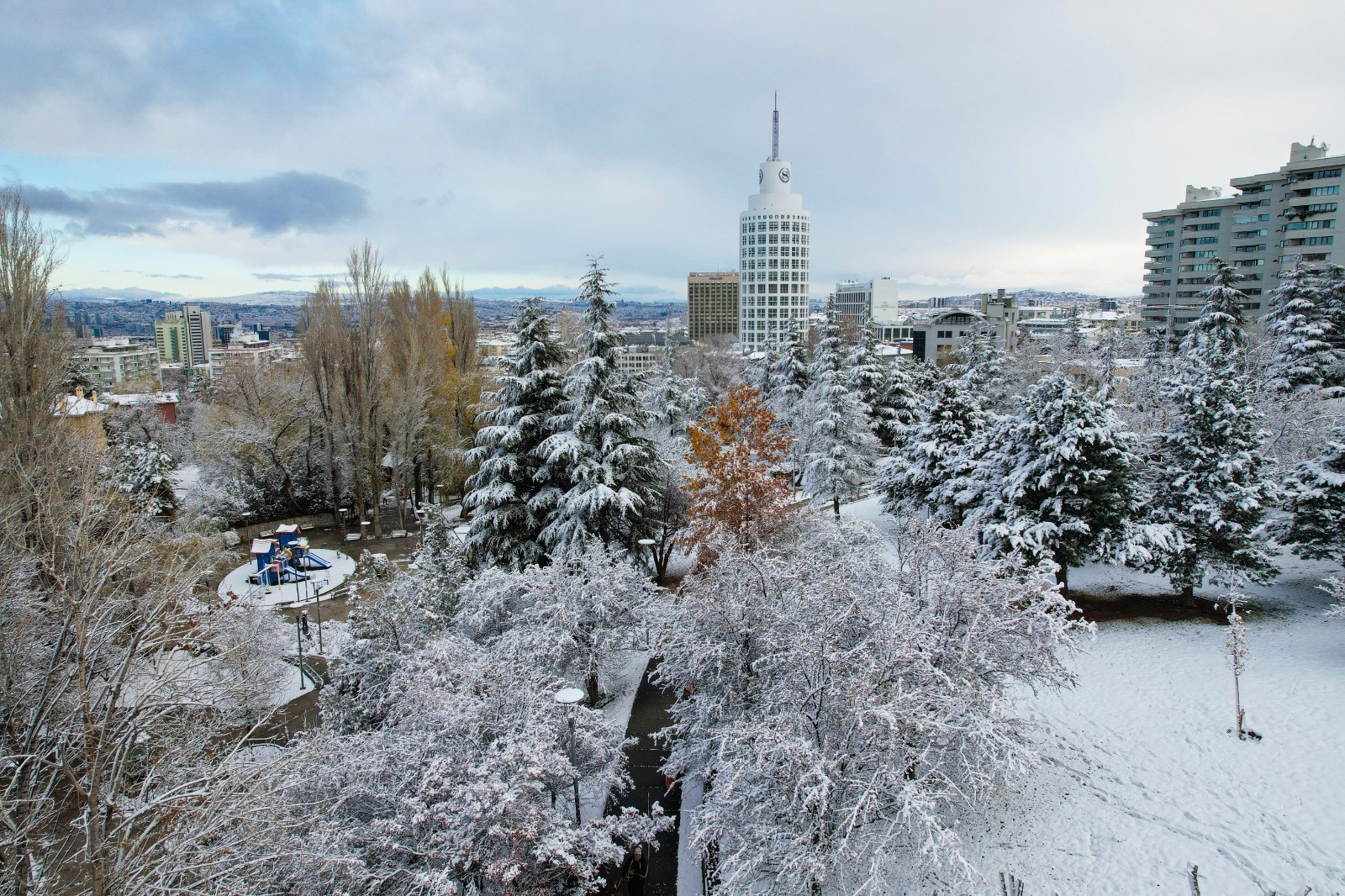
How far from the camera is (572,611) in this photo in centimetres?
1441

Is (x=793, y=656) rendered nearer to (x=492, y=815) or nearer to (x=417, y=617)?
(x=492, y=815)

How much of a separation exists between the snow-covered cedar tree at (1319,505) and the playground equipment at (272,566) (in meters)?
29.1

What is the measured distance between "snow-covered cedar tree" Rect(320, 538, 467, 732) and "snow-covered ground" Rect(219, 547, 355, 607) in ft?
25.7

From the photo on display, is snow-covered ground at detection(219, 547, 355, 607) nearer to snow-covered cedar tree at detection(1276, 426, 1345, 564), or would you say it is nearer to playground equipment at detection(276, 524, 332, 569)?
playground equipment at detection(276, 524, 332, 569)

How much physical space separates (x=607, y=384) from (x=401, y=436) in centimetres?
1399

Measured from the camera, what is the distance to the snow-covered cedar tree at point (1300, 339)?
2922 cm

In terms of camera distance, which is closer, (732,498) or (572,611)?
(572,611)

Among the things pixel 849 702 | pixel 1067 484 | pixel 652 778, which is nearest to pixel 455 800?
pixel 849 702

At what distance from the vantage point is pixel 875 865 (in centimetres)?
761

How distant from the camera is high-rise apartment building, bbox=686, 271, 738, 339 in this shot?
179375 millimetres

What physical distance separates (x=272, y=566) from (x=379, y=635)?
1222 centimetres

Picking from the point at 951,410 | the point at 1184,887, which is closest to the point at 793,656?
the point at 1184,887

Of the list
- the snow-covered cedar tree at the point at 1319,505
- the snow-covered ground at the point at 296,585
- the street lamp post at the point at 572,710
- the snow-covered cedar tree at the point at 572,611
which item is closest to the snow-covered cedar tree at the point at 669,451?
the snow-covered cedar tree at the point at 572,611

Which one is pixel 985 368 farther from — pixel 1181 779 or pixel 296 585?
pixel 296 585
